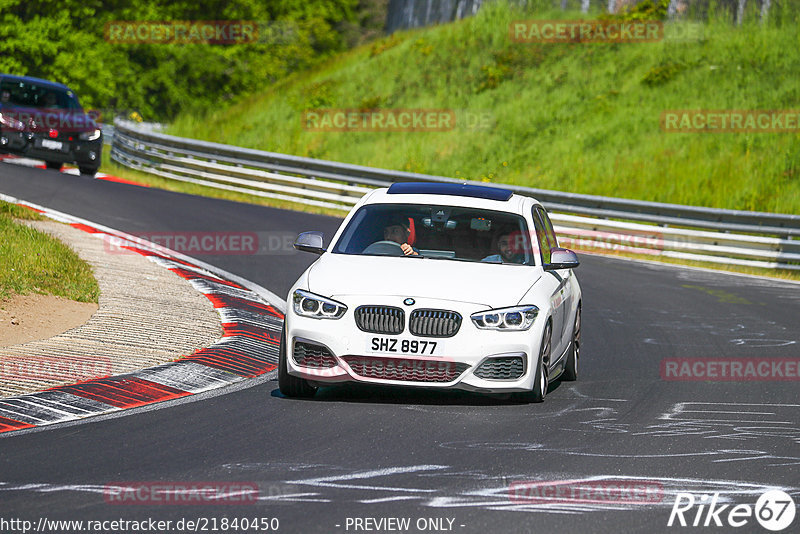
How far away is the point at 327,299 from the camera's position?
8727mm

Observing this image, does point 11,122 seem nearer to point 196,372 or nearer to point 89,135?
point 89,135

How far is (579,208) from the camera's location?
24.3 meters

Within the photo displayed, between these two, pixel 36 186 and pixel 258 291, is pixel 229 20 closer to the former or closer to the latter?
pixel 36 186

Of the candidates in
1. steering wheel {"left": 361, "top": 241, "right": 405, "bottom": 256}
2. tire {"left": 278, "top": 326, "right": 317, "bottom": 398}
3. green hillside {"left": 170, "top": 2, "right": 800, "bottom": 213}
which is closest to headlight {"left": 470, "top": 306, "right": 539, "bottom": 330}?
steering wheel {"left": 361, "top": 241, "right": 405, "bottom": 256}

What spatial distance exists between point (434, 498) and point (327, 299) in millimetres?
2780

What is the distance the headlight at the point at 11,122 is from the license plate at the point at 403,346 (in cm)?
1981

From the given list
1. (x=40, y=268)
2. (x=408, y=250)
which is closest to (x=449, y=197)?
(x=408, y=250)

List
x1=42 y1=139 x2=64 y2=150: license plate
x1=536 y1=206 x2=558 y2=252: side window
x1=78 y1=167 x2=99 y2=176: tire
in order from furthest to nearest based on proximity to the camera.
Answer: x1=78 y1=167 x2=99 y2=176: tire, x1=42 y1=139 x2=64 y2=150: license plate, x1=536 y1=206 x2=558 y2=252: side window

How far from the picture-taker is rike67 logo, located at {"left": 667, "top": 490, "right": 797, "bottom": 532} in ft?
19.5

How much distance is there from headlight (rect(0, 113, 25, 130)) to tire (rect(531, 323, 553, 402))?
64.9ft

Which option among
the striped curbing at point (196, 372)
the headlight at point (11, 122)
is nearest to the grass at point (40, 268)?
the striped curbing at point (196, 372)

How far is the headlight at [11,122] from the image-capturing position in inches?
1037

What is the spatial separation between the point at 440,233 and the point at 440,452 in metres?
2.94

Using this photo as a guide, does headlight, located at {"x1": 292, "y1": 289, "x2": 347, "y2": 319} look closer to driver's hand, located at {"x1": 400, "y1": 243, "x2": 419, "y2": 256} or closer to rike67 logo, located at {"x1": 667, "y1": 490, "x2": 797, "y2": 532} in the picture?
driver's hand, located at {"x1": 400, "y1": 243, "x2": 419, "y2": 256}
